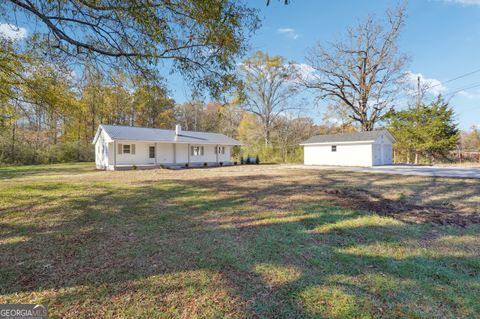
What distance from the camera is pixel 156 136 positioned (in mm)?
20734

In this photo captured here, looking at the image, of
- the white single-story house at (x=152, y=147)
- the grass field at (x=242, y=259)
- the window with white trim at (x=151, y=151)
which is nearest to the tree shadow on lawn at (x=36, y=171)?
the white single-story house at (x=152, y=147)

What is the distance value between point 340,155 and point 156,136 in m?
16.4

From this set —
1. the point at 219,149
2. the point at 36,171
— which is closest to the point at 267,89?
the point at 219,149

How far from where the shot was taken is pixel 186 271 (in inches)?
117

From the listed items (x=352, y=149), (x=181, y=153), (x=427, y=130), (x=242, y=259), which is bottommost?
(x=242, y=259)

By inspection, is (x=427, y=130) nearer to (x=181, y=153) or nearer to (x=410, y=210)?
(x=410, y=210)

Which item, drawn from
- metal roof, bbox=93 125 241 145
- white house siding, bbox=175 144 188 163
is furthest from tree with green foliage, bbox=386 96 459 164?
white house siding, bbox=175 144 188 163

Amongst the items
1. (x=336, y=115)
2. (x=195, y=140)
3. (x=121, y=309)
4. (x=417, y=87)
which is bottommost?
(x=121, y=309)

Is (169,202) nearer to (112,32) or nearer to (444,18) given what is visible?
(112,32)

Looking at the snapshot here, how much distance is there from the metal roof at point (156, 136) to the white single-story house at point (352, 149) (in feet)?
27.3

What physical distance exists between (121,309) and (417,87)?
3036 cm

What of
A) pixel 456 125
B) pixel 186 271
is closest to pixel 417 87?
pixel 456 125

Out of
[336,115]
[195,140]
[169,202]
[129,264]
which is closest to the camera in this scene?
[129,264]

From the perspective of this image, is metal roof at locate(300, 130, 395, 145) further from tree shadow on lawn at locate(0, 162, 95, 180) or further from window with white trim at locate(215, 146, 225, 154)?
tree shadow on lawn at locate(0, 162, 95, 180)
